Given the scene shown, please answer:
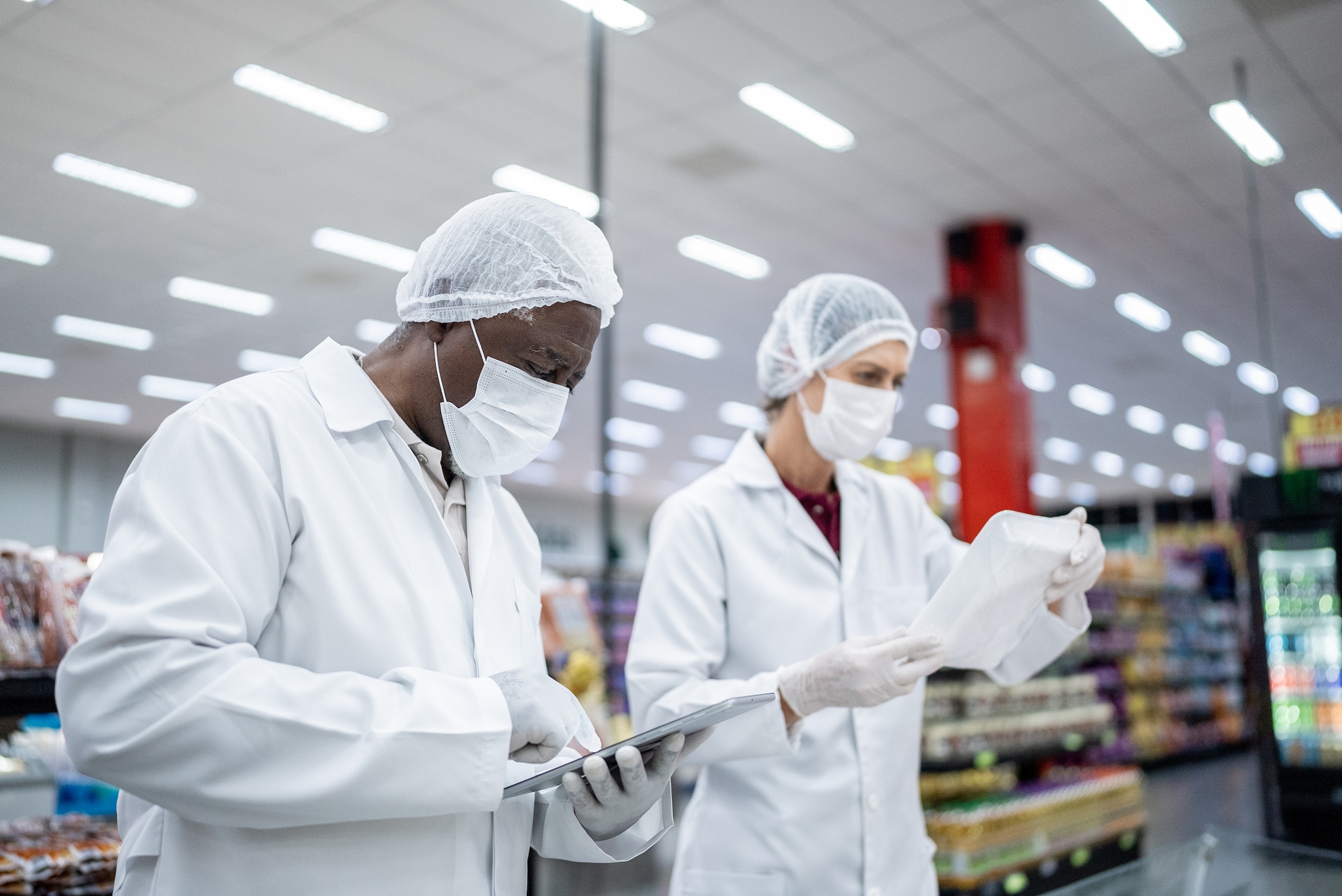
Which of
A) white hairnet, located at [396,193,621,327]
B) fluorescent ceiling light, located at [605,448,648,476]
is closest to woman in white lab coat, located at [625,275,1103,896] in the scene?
white hairnet, located at [396,193,621,327]

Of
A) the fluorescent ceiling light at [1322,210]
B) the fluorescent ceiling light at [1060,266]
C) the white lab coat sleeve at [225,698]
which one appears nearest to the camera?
the white lab coat sleeve at [225,698]

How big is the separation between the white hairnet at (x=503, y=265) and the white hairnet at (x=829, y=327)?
2.58 ft

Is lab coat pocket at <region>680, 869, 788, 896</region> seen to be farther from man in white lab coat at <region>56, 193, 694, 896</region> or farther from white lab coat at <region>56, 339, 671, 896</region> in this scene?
white lab coat at <region>56, 339, 671, 896</region>

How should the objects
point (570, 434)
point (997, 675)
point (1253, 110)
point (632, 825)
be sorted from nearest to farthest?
point (632, 825) < point (997, 675) < point (1253, 110) < point (570, 434)

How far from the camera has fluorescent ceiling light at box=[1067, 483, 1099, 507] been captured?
2281 cm

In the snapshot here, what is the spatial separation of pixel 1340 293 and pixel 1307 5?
19.3 ft

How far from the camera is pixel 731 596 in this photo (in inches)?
77.2

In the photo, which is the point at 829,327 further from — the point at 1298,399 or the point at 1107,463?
the point at 1107,463

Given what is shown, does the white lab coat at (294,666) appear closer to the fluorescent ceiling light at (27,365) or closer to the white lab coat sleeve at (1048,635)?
the white lab coat sleeve at (1048,635)

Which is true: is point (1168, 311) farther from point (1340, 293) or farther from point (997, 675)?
point (997, 675)

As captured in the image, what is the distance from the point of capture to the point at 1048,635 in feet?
6.51

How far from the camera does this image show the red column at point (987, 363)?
8312 millimetres

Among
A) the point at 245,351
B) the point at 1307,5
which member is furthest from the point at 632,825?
the point at 245,351

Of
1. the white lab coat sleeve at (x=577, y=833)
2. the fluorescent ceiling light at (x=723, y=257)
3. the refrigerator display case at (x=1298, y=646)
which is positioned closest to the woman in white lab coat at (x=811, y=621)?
the white lab coat sleeve at (x=577, y=833)
